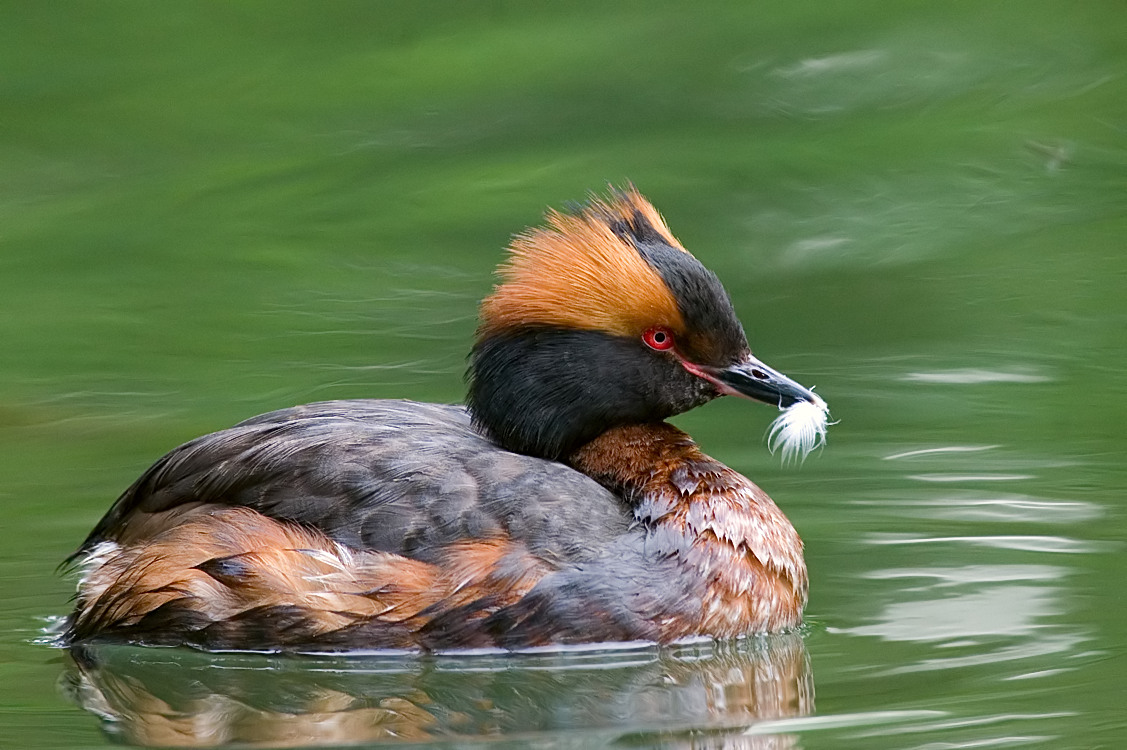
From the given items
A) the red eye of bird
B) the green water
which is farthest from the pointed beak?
the green water

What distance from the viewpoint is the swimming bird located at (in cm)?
603

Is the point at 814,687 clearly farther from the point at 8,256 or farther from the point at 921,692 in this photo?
the point at 8,256

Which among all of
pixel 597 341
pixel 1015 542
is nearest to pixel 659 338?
pixel 597 341

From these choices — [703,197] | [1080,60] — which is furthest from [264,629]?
[1080,60]

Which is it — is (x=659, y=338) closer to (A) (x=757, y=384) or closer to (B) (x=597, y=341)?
(B) (x=597, y=341)

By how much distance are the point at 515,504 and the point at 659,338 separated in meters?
0.86

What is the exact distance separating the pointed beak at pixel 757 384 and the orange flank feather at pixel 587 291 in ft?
0.69

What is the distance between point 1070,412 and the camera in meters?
8.12

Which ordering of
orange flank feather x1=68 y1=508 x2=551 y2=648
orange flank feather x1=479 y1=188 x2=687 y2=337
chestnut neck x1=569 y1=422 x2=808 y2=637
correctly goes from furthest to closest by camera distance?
orange flank feather x1=479 y1=188 x2=687 y2=337 → chestnut neck x1=569 y1=422 x2=808 y2=637 → orange flank feather x1=68 y1=508 x2=551 y2=648

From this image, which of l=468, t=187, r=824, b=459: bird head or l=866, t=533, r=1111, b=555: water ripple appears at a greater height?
l=468, t=187, r=824, b=459: bird head

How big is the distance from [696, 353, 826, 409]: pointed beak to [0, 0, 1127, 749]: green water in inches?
25.1

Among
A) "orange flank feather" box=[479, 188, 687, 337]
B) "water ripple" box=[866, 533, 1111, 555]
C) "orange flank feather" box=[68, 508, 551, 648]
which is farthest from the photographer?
"water ripple" box=[866, 533, 1111, 555]

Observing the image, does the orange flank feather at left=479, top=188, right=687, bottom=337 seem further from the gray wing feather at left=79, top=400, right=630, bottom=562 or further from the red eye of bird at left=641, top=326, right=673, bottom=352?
the gray wing feather at left=79, top=400, right=630, bottom=562

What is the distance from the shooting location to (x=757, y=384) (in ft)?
21.6
